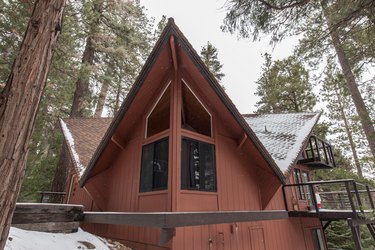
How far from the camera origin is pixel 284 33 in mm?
6773

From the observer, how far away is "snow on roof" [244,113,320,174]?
27.8 ft

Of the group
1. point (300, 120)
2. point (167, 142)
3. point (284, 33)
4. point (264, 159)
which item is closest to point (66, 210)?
point (167, 142)

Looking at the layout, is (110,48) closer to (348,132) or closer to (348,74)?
(348,74)

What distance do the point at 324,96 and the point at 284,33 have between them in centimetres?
1584

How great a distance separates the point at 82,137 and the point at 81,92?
10.4 feet

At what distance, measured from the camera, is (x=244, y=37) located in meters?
6.82

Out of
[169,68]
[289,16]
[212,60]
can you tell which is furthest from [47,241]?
[212,60]

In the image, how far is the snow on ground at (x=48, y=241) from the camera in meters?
3.32

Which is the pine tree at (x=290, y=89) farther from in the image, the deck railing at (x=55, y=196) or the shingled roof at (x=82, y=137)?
the deck railing at (x=55, y=196)

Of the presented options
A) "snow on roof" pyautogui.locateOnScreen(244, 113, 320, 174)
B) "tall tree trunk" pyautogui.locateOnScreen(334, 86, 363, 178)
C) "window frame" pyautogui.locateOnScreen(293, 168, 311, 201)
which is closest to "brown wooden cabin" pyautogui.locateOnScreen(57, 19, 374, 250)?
"snow on roof" pyautogui.locateOnScreen(244, 113, 320, 174)

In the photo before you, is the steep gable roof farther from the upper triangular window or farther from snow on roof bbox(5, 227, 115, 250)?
snow on roof bbox(5, 227, 115, 250)

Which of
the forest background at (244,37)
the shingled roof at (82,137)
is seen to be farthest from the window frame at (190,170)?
the shingled roof at (82,137)

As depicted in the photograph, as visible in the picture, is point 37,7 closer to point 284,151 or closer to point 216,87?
point 216,87

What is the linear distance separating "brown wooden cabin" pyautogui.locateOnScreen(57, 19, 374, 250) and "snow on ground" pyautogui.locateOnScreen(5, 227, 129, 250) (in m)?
1.08
